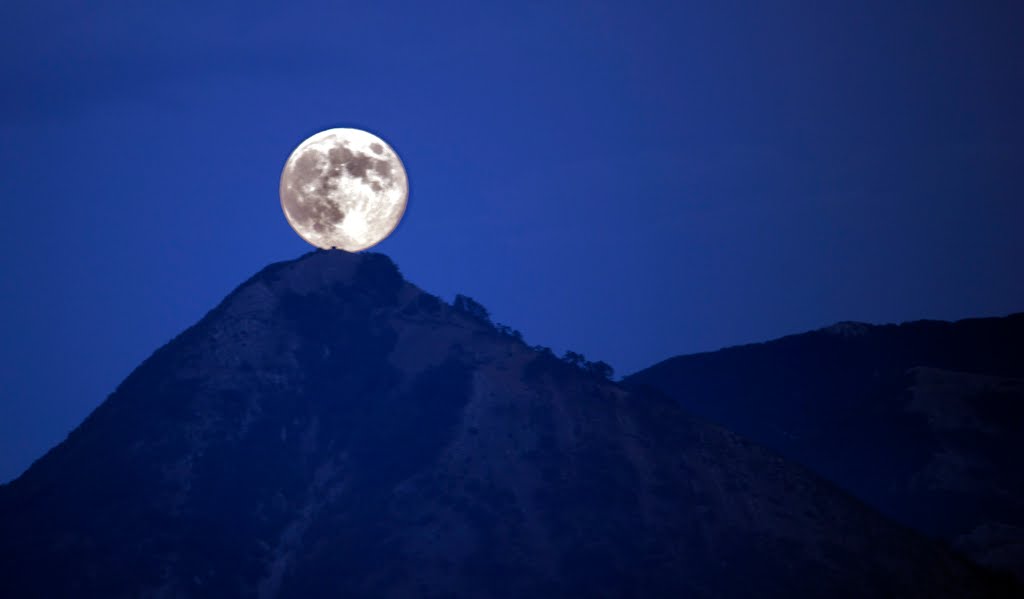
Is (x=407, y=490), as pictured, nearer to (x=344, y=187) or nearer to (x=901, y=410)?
(x=344, y=187)

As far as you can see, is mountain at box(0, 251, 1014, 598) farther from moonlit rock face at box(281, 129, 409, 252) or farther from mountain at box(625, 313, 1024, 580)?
mountain at box(625, 313, 1024, 580)

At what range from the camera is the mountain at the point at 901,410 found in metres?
113

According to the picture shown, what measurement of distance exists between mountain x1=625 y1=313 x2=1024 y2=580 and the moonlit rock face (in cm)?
4654

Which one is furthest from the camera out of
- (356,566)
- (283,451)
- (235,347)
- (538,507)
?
(235,347)

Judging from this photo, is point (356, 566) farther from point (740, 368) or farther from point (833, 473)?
point (740, 368)

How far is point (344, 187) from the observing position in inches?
4525

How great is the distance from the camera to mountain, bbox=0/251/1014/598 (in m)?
87.0

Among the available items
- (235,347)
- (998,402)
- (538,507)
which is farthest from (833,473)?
(235,347)

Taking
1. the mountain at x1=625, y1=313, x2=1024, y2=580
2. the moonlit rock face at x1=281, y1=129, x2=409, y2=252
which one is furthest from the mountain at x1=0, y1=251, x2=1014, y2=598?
the mountain at x1=625, y1=313, x2=1024, y2=580

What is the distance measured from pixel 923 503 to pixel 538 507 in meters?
50.3

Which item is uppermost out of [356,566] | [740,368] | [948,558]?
[740,368]

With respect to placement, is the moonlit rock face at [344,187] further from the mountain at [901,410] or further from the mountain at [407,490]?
the mountain at [901,410]

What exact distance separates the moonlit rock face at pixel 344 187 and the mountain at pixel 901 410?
4654 cm

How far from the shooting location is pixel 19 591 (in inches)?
3300
